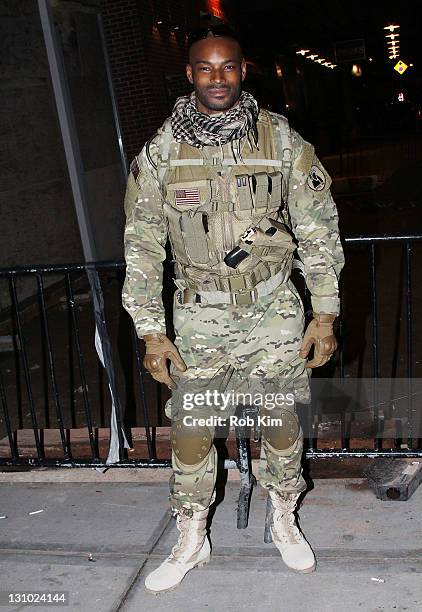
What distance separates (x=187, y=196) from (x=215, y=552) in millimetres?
1591

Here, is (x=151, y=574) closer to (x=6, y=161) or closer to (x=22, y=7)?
(x=6, y=161)

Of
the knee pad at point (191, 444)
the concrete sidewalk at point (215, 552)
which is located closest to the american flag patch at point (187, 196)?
the knee pad at point (191, 444)

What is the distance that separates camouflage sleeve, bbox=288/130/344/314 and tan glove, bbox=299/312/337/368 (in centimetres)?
4

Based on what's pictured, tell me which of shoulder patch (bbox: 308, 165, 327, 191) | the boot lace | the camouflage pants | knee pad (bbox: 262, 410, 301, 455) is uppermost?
shoulder patch (bbox: 308, 165, 327, 191)

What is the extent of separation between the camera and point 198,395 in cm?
273

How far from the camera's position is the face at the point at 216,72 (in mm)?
2484

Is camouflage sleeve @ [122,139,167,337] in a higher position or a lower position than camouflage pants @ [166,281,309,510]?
higher

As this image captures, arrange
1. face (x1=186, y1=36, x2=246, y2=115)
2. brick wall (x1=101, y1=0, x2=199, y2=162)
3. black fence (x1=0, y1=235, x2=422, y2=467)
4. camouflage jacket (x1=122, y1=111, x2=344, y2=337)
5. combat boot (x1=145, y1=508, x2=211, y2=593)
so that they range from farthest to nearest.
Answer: brick wall (x1=101, y1=0, x2=199, y2=162)
black fence (x1=0, y1=235, x2=422, y2=467)
combat boot (x1=145, y1=508, x2=211, y2=593)
camouflage jacket (x1=122, y1=111, x2=344, y2=337)
face (x1=186, y1=36, x2=246, y2=115)

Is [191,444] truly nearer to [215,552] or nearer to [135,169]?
[215,552]

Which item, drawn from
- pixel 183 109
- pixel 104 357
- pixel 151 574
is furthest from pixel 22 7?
pixel 151 574

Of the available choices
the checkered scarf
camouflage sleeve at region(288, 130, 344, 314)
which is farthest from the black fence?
→ the checkered scarf

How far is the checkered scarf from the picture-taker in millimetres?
2504

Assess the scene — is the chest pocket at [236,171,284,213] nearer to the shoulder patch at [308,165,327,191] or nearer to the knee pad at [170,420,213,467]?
the shoulder patch at [308,165,327,191]

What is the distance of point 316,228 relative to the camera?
2.68 metres
